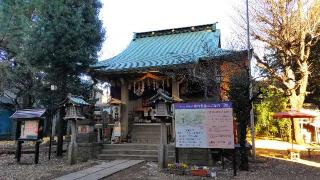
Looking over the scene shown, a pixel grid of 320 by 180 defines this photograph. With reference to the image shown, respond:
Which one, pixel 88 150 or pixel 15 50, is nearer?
pixel 88 150

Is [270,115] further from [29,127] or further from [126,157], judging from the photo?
[29,127]

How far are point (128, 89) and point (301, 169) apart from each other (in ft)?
29.1

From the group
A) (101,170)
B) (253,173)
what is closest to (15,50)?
(101,170)

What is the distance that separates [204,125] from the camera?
10.4 m

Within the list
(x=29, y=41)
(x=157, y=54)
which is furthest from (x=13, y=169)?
(x=157, y=54)

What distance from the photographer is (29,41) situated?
14.3 m

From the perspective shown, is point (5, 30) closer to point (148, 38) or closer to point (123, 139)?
point (148, 38)

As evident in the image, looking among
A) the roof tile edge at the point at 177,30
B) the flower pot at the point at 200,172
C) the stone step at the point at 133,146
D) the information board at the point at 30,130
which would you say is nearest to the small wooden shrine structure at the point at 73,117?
the information board at the point at 30,130

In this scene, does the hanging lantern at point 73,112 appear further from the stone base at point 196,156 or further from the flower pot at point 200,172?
the flower pot at point 200,172

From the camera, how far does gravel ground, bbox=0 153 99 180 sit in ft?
32.7

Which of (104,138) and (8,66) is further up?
(8,66)

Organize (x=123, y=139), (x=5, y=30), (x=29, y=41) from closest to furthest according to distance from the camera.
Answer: (x=29, y=41)
(x=123, y=139)
(x=5, y=30)

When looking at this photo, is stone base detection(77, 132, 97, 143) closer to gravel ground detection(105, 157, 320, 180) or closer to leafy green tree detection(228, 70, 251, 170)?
gravel ground detection(105, 157, 320, 180)

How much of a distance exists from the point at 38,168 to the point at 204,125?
6.30 meters
